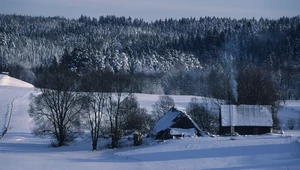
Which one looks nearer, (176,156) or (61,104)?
(176,156)

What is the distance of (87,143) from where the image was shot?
43.7m

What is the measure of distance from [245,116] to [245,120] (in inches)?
19.5

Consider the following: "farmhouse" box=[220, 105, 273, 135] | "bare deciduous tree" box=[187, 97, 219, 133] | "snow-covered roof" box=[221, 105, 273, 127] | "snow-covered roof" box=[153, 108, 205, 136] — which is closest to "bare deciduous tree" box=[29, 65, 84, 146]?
"snow-covered roof" box=[153, 108, 205, 136]

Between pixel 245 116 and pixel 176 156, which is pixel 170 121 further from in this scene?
pixel 176 156

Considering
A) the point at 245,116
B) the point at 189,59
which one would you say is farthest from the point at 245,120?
the point at 189,59

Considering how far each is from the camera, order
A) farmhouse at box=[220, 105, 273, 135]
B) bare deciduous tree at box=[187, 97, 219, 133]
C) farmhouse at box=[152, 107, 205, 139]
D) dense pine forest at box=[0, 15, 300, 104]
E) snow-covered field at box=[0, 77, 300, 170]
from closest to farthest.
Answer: snow-covered field at box=[0, 77, 300, 170] → farmhouse at box=[152, 107, 205, 139] → farmhouse at box=[220, 105, 273, 135] → bare deciduous tree at box=[187, 97, 219, 133] → dense pine forest at box=[0, 15, 300, 104]

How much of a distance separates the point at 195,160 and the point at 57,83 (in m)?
18.5

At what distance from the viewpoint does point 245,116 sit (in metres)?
44.2

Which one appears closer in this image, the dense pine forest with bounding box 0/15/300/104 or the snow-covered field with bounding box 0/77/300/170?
the snow-covered field with bounding box 0/77/300/170

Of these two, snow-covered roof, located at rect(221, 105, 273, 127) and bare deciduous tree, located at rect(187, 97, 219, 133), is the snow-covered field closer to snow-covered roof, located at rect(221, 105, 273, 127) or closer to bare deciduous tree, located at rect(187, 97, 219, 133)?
snow-covered roof, located at rect(221, 105, 273, 127)

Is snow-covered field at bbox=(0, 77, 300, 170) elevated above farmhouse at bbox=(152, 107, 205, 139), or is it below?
below

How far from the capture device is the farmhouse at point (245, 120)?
4369 centimetres

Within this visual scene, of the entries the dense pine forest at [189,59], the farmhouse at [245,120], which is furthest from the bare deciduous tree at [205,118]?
the dense pine forest at [189,59]

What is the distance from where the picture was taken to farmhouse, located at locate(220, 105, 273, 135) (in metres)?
43.7
